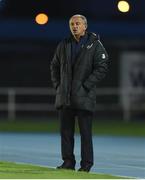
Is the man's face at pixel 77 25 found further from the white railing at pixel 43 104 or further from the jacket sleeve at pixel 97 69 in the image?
the white railing at pixel 43 104

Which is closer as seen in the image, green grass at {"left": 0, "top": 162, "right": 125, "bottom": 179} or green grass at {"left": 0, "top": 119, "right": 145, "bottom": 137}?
green grass at {"left": 0, "top": 162, "right": 125, "bottom": 179}

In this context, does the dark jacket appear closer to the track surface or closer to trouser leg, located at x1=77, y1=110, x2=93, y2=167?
trouser leg, located at x1=77, y1=110, x2=93, y2=167

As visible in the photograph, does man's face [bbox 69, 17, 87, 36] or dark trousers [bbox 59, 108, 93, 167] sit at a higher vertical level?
man's face [bbox 69, 17, 87, 36]

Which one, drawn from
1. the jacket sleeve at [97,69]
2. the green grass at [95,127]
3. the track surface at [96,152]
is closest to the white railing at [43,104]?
the green grass at [95,127]

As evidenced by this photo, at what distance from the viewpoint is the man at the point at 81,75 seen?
40.2 feet

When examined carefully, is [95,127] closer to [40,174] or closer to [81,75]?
[81,75]

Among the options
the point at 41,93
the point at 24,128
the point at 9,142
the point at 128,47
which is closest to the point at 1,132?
the point at 24,128

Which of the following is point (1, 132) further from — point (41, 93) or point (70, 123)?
point (70, 123)

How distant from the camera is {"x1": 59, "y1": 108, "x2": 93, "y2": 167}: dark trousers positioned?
486 inches

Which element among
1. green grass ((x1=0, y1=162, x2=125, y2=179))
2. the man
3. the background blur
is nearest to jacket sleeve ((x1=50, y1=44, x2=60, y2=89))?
the man

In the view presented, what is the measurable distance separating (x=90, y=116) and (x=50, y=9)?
20497mm

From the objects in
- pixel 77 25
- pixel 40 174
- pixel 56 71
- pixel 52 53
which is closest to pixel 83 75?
pixel 56 71

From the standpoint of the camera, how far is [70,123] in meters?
12.5

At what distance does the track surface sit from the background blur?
7.60m
